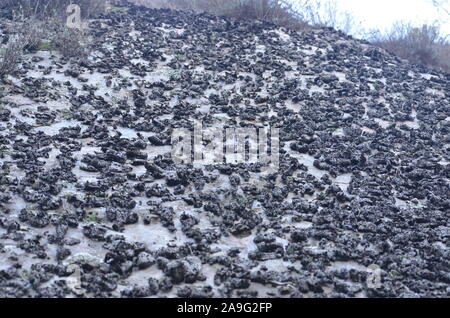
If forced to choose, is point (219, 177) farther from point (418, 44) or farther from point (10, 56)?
point (418, 44)

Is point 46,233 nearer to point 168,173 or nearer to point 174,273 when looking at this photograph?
point 174,273

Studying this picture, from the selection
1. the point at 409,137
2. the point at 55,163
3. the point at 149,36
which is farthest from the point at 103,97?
the point at 409,137

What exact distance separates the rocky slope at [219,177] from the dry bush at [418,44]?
1300 mm

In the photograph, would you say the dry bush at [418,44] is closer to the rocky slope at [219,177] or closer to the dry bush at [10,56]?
the rocky slope at [219,177]

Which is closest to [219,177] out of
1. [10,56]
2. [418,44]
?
[10,56]

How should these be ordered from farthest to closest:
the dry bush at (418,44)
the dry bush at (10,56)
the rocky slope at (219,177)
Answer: the dry bush at (418,44), the dry bush at (10,56), the rocky slope at (219,177)

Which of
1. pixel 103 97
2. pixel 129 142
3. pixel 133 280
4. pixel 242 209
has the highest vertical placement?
pixel 103 97

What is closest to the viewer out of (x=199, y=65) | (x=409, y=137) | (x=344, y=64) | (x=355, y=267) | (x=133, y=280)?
(x=133, y=280)

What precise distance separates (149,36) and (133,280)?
7155mm

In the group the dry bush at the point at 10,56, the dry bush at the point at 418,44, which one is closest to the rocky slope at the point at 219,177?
the dry bush at the point at 10,56

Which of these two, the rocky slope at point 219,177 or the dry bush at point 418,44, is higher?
the dry bush at point 418,44

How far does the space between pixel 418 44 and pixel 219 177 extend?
7.64 m

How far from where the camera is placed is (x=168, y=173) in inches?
265

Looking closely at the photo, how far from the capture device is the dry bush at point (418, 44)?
12.7 metres
